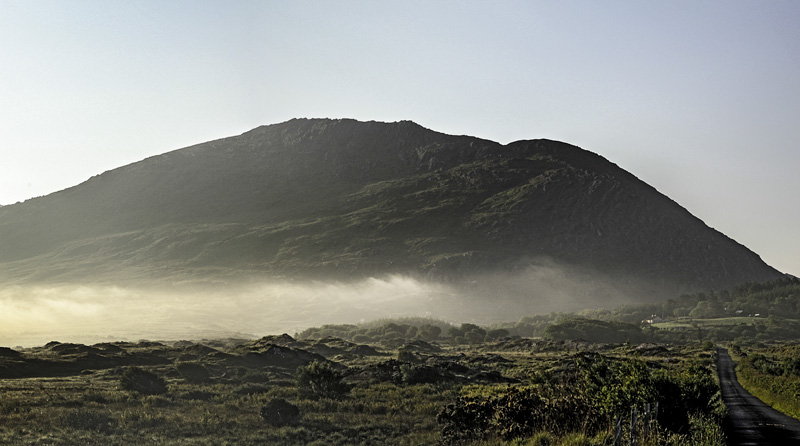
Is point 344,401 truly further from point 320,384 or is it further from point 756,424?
point 756,424

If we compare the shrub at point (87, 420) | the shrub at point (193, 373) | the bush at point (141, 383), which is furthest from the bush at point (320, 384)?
the shrub at point (87, 420)

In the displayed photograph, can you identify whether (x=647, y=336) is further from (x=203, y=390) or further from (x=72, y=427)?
(x=72, y=427)

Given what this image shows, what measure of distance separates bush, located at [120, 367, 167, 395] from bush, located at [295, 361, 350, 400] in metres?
11.2

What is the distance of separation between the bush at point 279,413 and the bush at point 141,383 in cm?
1301


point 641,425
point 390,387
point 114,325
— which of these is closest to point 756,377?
point 390,387

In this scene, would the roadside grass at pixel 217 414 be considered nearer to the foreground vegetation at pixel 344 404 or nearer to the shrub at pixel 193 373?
the foreground vegetation at pixel 344 404

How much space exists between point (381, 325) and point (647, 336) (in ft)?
282

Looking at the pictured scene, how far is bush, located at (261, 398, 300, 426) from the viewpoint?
37.1 meters

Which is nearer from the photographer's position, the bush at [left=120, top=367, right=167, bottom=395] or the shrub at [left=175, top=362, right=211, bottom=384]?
the bush at [left=120, top=367, right=167, bottom=395]

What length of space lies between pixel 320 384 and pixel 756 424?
31.8 metres

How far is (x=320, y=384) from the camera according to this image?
50.3 metres

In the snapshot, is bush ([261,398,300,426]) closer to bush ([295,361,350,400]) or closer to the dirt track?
bush ([295,361,350,400])

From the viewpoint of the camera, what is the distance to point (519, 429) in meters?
24.2

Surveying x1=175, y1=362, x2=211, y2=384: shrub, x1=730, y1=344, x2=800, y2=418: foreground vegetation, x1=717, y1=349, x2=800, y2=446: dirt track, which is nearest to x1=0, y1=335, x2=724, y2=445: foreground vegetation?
x1=175, y1=362, x2=211, y2=384: shrub
